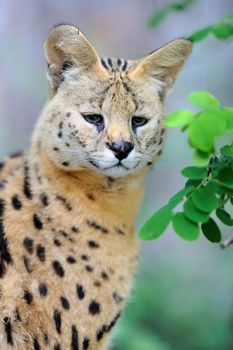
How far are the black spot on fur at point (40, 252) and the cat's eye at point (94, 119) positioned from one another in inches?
25.2

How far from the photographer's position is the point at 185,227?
9.43 ft

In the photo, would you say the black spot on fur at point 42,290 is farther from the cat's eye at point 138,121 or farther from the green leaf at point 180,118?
the green leaf at point 180,118

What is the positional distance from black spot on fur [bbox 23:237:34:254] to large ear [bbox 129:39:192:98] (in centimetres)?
92

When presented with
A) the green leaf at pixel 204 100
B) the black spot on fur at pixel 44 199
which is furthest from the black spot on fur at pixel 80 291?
the green leaf at pixel 204 100

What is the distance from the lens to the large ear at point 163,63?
3.97 metres

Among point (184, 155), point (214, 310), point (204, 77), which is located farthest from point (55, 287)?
point (204, 77)

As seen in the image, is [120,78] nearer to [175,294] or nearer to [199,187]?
[199,187]

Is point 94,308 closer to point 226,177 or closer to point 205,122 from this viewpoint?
point 226,177

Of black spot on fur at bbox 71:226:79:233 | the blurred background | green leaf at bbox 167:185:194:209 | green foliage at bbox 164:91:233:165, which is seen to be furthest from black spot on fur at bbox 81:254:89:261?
the blurred background

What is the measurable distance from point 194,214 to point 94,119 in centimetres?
110

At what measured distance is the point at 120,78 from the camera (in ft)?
A: 13.0

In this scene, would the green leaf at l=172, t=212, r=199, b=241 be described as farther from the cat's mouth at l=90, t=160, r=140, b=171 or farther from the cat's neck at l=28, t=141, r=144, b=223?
the cat's neck at l=28, t=141, r=144, b=223

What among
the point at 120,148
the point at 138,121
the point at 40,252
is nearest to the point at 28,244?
the point at 40,252

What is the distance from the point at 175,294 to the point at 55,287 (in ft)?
11.1
